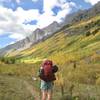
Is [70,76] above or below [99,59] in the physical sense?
below

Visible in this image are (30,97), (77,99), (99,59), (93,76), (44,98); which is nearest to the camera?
(44,98)

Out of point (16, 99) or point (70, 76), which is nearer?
point (16, 99)

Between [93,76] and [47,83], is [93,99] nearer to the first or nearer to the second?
[47,83]

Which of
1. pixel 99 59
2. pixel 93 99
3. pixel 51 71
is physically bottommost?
pixel 93 99

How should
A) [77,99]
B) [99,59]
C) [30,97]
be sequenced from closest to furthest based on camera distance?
[77,99]
[30,97]
[99,59]

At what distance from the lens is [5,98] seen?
22.2 meters

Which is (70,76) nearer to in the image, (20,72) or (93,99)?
(20,72)

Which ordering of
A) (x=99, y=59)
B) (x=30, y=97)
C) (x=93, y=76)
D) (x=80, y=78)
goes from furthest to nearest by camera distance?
(x=99, y=59) < (x=93, y=76) < (x=80, y=78) < (x=30, y=97)

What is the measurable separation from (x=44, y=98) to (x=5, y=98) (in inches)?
186

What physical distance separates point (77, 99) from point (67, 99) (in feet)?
2.00

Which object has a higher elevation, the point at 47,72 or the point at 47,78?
the point at 47,72

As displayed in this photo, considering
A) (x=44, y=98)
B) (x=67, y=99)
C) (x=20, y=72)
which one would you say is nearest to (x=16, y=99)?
(x=67, y=99)

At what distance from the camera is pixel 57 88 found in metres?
29.3

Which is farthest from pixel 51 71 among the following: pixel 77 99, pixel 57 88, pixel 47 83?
pixel 57 88
